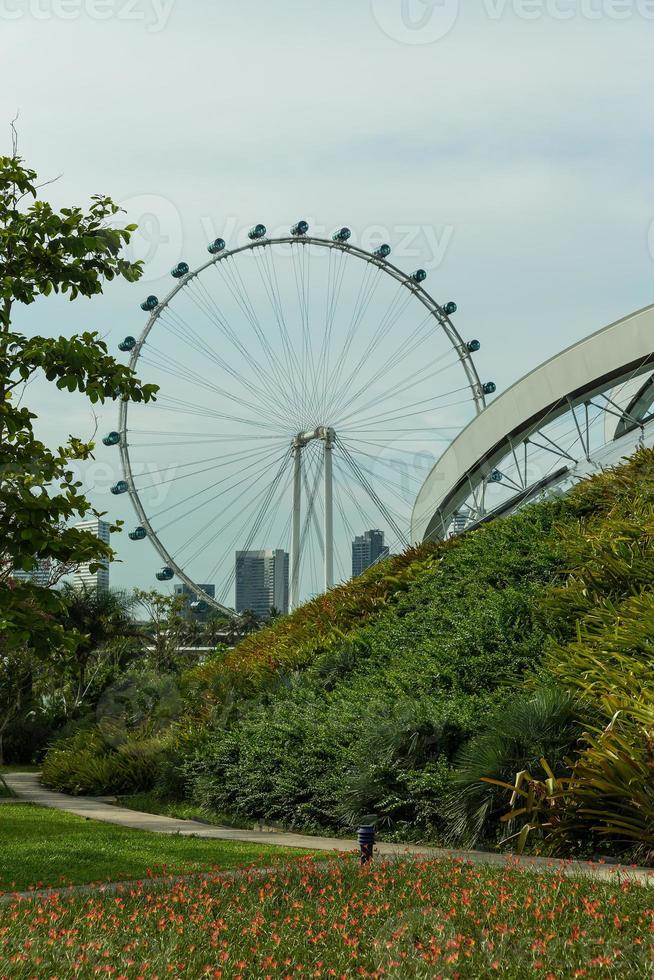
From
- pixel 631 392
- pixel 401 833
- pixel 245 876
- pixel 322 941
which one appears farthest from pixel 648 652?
pixel 631 392

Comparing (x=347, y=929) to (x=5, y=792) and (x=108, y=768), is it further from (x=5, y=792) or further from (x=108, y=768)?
(x=5, y=792)

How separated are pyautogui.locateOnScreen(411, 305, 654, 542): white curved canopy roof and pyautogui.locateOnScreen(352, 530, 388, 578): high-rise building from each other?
4.36 feet

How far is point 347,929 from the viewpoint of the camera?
5164mm

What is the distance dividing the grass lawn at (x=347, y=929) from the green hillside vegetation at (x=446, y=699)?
208 cm

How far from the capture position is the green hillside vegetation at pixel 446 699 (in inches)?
347

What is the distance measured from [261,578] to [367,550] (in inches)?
677

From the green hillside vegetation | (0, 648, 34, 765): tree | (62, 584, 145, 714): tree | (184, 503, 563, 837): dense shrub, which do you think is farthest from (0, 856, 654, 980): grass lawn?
(62, 584, 145, 714): tree

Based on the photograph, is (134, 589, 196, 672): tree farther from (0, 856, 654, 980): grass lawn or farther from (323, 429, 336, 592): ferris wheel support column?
(0, 856, 654, 980): grass lawn

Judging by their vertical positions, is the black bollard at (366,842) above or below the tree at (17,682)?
below

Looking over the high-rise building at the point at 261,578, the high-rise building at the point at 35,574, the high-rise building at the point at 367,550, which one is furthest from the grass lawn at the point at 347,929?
the high-rise building at the point at 261,578

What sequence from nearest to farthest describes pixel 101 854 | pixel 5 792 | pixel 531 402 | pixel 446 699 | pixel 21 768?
pixel 101 854 → pixel 446 699 → pixel 5 792 → pixel 531 402 → pixel 21 768

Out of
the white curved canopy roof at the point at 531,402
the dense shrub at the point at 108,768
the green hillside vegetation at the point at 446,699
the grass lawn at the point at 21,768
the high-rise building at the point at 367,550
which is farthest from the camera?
the grass lawn at the point at 21,768

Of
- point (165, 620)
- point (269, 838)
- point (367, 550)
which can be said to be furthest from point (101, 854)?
point (165, 620)

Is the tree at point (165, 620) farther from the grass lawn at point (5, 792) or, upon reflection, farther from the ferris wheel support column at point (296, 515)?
the grass lawn at point (5, 792)
